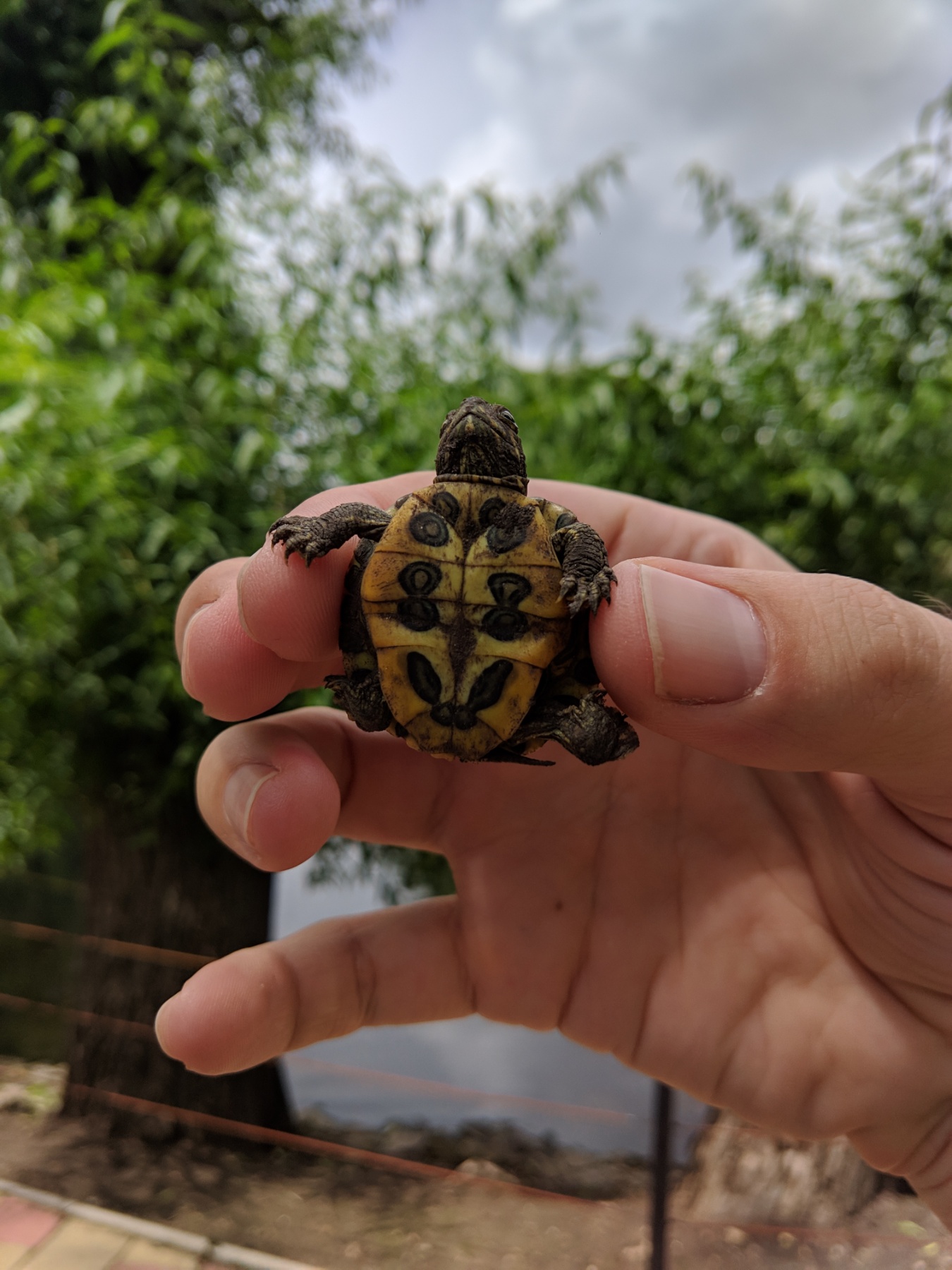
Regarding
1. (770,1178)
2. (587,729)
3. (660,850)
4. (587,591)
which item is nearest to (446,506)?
(587,591)

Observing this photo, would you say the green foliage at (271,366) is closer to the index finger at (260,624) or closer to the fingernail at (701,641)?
the index finger at (260,624)

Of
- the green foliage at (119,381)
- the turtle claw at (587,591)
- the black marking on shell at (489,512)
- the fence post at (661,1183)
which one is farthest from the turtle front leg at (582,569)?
the green foliage at (119,381)

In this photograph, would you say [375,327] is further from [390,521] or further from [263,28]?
[390,521]

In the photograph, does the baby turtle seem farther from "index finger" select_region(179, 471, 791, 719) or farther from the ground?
the ground

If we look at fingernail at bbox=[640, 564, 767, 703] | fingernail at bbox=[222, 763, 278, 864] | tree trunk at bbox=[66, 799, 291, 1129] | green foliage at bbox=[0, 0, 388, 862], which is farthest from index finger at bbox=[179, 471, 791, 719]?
tree trunk at bbox=[66, 799, 291, 1129]

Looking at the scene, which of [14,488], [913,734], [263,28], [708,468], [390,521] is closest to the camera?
[913,734]

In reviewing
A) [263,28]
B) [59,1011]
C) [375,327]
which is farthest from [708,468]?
[59,1011]
